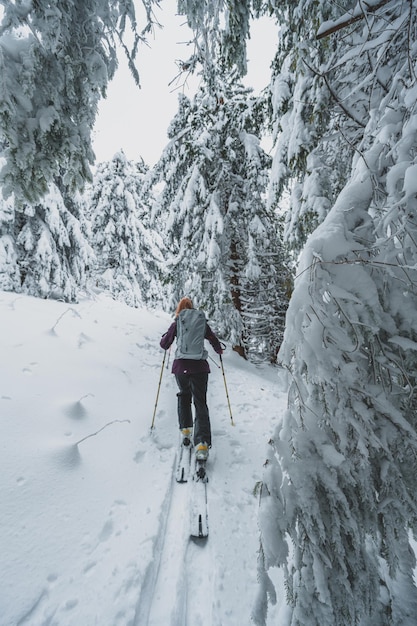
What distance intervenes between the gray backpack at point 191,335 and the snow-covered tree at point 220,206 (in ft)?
11.6

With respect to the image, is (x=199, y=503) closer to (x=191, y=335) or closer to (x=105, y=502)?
(x=105, y=502)

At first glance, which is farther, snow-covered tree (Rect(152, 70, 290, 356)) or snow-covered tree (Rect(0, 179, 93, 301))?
snow-covered tree (Rect(0, 179, 93, 301))

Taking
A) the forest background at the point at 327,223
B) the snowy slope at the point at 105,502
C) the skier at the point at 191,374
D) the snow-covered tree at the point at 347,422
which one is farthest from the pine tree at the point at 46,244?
the snow-covered tree at the point at 347,422

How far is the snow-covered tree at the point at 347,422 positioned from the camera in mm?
1432

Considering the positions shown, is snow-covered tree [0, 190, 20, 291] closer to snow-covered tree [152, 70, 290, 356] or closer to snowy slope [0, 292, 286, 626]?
snowy slope [0, 292, 286, 626]

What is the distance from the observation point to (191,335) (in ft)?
16.1

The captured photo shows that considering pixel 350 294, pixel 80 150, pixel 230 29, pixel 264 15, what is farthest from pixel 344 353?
pixel 264 15

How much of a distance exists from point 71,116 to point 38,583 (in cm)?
433

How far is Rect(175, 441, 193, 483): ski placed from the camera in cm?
363

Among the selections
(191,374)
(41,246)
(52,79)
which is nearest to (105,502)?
(191,374)


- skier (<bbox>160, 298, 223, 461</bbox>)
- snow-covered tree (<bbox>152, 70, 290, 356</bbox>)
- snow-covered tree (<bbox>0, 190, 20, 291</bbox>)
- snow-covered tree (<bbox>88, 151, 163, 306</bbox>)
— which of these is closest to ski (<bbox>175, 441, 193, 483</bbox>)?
skier (<bbox>160, 298, 223, 461</bbox>)

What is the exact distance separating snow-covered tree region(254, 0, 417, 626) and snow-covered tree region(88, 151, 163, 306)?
1760 cm

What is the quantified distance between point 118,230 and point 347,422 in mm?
18665

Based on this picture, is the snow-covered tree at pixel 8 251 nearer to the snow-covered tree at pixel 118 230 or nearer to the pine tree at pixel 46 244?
the pine tree at pixel 46 244
